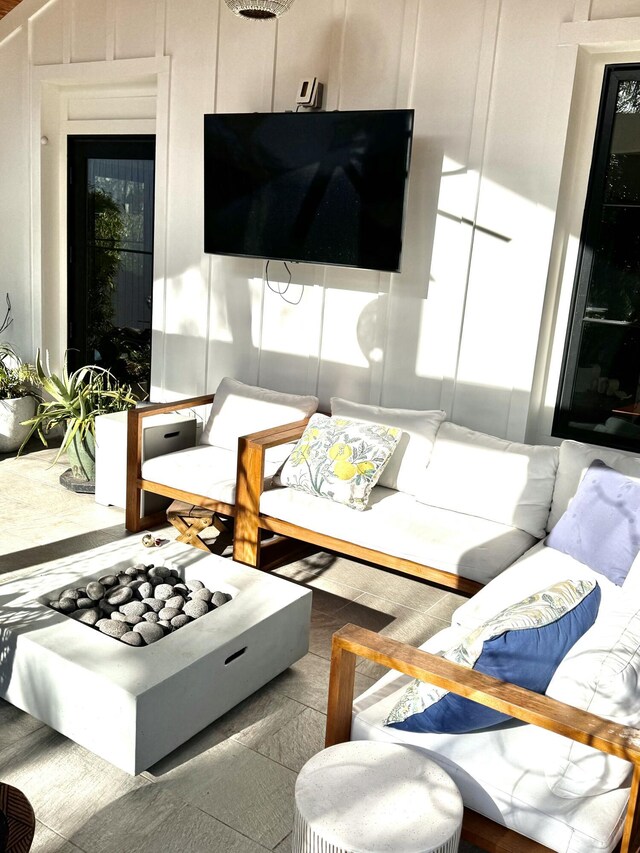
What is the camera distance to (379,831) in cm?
169

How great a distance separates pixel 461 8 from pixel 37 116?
11.1ft

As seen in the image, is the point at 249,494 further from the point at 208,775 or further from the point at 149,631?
the point at 208,775

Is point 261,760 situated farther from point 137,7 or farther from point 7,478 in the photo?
point 137,7

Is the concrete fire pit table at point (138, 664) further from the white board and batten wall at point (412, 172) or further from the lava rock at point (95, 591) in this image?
the white board and batten wall at point (412, 172)

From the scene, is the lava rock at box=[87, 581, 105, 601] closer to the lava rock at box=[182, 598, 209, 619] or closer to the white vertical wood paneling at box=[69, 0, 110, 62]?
the lava rock at box=[182, 598, 209, 619]

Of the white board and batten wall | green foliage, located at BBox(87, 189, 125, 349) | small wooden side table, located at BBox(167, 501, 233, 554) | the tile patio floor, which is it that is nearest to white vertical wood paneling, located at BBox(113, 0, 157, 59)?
the white board and batten wall

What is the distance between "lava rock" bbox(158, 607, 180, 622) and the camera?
279cm

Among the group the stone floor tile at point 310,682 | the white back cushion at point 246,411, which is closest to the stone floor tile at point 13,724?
the stone floor tile at point 310,682

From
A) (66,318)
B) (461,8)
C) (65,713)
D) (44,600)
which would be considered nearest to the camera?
(65,713)

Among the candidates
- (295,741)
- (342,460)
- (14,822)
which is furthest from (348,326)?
(14,822)

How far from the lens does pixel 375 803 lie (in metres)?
1.77

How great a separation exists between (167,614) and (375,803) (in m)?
1.24

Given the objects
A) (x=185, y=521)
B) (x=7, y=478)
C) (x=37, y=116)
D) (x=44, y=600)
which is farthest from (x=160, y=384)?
(x=44, y=600)

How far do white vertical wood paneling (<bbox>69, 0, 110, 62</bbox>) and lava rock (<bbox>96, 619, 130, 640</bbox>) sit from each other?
4.12m
